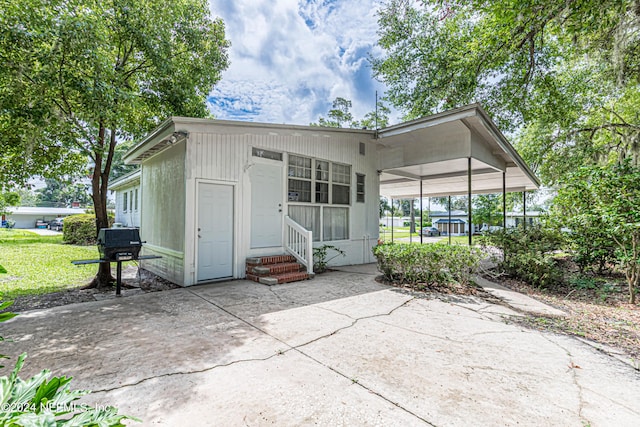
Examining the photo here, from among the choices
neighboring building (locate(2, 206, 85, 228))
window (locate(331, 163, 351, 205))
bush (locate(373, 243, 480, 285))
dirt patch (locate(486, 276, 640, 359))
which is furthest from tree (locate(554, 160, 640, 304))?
neighboring building (locate(2, 206, 85, 228))

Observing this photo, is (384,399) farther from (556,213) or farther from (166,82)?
(166,82)

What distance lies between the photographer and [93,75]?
4.98 m

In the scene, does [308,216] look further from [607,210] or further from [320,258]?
[607,210]

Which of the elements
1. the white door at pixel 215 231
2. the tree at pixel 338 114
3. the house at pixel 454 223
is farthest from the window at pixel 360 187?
the house at pixel 454 223

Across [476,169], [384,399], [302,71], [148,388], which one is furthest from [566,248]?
[302,71]

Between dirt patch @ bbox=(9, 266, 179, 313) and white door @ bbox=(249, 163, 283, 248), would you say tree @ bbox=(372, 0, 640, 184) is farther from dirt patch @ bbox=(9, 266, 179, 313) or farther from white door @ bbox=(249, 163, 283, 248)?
dirt patch @ bbox=(9, 266, 179, 313)

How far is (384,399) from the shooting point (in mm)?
2215

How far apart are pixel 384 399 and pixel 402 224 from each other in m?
61.5

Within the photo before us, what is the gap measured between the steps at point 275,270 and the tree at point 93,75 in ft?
10.1

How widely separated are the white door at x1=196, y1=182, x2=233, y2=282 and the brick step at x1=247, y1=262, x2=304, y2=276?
0.52m

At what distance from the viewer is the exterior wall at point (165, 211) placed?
5996mm

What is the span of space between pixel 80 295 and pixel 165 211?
2.19 meters

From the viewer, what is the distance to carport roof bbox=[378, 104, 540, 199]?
6.57 m

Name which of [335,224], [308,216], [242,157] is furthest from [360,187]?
[242,157]
